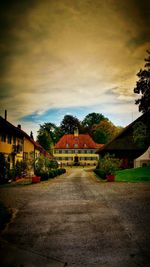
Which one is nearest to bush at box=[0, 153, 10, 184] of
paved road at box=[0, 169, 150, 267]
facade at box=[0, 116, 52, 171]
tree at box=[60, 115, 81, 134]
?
facade at box=[0, 116, 52, 171]

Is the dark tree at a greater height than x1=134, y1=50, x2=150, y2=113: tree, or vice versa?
the dark tree

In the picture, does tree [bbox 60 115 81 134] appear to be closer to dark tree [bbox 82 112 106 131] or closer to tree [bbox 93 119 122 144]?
dark tree [bbox 82 112 106 131]

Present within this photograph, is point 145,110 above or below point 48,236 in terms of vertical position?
above

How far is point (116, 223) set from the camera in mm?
9086

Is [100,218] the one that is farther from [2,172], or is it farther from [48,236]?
[2,172]

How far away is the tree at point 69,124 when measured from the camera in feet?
342

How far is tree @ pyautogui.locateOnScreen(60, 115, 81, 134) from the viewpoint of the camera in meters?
104

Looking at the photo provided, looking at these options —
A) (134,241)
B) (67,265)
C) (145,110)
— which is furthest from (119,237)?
(145,110)

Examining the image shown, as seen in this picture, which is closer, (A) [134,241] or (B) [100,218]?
(A) [134,241]

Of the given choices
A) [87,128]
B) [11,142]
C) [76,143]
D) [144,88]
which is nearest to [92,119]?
[87,128]

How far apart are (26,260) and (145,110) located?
23423 mm

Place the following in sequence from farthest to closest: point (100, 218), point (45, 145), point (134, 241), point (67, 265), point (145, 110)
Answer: point (45, 145) < point (145, 110) < point (100, 218) < point (134, 241) < point (67, 265)

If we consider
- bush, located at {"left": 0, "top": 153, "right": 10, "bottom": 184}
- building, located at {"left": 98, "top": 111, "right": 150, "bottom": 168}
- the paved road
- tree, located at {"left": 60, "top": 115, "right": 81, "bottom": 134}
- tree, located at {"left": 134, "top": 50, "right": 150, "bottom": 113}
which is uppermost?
tree, located at {"left": 60, "top": 115, "right": 81, "bottom": 134}

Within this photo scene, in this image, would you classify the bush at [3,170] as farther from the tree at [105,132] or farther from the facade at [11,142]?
the tree at [105,132]
